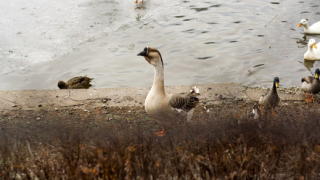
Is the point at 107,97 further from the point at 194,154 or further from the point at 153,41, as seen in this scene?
the point at 153,41

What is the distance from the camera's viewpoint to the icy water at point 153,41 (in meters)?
9.80

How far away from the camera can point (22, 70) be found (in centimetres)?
979

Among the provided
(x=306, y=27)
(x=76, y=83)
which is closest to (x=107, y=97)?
(x=76, y=83)

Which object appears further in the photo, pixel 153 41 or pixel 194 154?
pixel 153 41

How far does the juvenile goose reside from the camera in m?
5.57

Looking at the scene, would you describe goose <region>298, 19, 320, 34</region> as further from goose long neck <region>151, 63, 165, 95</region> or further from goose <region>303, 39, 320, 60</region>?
goose long neck <region>151, 63, 165, 95</region>

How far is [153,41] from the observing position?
38.9 feet

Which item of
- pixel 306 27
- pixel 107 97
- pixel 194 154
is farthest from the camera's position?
pixel 306 27

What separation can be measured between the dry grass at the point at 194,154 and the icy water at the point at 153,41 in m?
5.56

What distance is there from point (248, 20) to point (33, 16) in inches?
305

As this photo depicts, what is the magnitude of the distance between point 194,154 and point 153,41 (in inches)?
338

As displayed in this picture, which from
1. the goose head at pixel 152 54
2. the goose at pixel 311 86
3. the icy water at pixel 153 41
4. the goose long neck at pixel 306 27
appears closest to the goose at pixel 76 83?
the icy water at pixel 153 41

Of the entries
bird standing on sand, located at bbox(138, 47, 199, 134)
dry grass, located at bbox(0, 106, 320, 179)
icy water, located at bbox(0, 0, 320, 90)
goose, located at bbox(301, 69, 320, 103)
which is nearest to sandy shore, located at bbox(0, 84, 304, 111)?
goose, located at bbox(301, 69, 320, 103)

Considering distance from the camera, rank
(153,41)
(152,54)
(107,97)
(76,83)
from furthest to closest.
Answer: (153,41)
(76,83)
(107,97)
(152,54)
